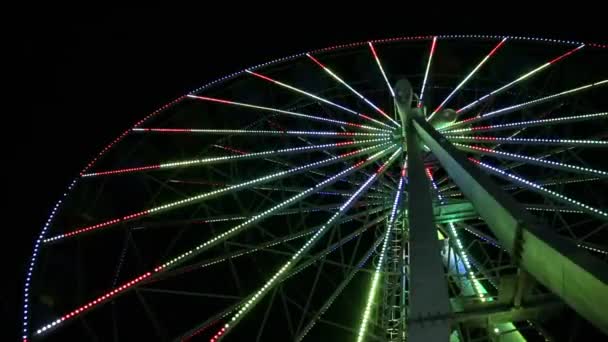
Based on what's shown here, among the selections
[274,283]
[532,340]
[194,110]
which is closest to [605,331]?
[274,283]

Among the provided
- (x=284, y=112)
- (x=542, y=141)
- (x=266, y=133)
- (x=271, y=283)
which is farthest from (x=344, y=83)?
(x=271, y=283)

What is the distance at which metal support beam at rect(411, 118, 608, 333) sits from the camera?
4336 mm

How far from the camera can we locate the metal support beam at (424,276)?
5270 millimetres

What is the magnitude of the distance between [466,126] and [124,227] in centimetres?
676

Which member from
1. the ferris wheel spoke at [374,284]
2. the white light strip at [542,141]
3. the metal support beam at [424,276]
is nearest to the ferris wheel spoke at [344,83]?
the white light strip at [542,141]

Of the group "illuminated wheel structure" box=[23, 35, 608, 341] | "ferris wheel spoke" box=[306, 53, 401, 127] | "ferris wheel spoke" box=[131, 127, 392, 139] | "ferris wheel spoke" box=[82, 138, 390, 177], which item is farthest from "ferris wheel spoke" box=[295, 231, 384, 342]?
"ferris wheel spoke" box=[306, 53, 401, 127]

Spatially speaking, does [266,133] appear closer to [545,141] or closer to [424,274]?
[545,141]

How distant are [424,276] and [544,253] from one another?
1236 millimetres

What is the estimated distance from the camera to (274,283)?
318 inches

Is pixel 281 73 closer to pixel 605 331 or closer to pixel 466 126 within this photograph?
pixel 466 126

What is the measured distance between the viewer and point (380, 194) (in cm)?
1127

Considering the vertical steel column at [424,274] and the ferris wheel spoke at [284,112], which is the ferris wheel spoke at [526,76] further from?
the vertical steel column at [424,274]

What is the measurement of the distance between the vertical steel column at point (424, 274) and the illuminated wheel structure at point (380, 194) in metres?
0.02

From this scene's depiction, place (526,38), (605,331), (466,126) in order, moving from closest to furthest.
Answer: (605,331), (466,126), (526,38)
